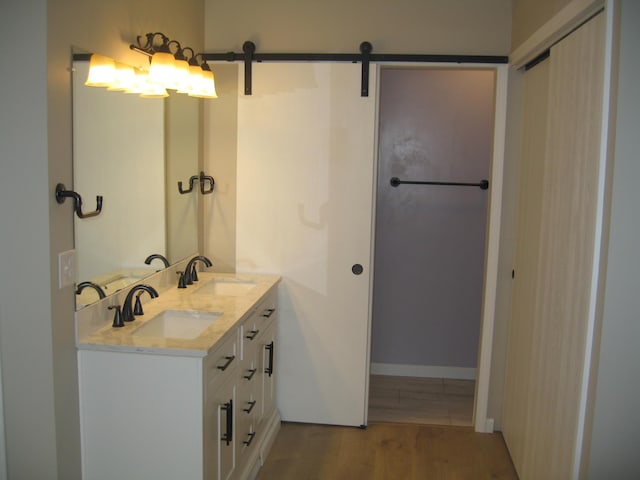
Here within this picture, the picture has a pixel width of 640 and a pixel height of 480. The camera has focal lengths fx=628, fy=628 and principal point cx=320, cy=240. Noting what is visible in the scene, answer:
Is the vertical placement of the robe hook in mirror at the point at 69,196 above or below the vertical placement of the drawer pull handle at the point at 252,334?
above

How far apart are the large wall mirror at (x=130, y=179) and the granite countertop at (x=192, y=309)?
141mm

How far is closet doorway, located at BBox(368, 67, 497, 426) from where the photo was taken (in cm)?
437

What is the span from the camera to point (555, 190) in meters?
2.59

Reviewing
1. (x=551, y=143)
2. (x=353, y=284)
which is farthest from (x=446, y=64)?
(x=353, y=284)

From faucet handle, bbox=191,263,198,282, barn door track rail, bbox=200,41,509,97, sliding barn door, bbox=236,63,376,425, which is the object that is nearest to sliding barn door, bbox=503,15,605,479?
barn door track rail, bbox=200,41,509,97

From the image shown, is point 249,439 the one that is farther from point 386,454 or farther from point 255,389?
point 386,454

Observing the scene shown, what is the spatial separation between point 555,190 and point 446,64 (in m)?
1.15

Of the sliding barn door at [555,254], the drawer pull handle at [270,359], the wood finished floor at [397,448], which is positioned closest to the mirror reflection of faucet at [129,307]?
the drawer pull handle at [270,359]

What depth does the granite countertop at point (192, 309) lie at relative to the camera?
2221 millimetres

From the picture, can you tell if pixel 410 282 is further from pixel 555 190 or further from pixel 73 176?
pixel 73 176

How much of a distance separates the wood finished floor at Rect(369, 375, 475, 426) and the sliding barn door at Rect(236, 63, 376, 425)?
0.37 m

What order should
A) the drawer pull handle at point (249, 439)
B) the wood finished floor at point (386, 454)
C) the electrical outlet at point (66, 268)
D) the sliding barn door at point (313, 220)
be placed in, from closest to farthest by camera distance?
the electrical outlet at point (66, 268) < the drawer pull handle at point (249, 439) < the wood finished floor at point (386, 454) < the sliding barn door at point (313, 220)

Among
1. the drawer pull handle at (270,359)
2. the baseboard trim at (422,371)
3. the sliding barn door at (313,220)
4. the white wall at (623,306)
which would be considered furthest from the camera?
the baseboard trim at (422,371)

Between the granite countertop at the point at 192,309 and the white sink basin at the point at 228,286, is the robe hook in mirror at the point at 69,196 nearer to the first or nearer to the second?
the granite countertop at the point at 192,309
